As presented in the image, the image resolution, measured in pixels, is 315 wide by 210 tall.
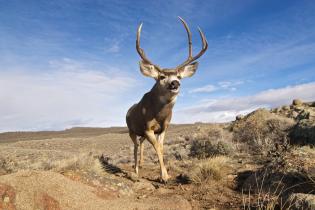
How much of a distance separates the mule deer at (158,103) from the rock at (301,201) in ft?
12.3

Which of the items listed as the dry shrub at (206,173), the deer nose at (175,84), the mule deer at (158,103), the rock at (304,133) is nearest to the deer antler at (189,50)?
the mule deer at (158,103)

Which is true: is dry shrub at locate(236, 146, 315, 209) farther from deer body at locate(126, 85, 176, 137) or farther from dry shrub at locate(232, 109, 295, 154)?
dry shrub at locate(232, 109, 295, 154)

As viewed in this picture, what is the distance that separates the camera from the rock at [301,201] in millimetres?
4840

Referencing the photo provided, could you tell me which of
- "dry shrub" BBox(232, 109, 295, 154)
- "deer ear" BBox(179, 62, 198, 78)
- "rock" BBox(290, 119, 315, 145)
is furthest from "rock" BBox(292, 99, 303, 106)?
"deer ear" BBox(179, 62, 198, 78)

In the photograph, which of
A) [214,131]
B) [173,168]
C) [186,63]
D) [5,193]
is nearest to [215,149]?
[173,168]

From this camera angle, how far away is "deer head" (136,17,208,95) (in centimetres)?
894

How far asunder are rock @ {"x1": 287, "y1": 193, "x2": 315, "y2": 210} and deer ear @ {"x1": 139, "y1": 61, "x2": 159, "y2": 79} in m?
5.29

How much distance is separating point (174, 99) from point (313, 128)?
541 cm

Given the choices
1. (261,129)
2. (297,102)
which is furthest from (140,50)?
(297,102)

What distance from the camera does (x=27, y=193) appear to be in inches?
214

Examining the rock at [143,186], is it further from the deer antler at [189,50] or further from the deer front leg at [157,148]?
the deer antler at [189,50]

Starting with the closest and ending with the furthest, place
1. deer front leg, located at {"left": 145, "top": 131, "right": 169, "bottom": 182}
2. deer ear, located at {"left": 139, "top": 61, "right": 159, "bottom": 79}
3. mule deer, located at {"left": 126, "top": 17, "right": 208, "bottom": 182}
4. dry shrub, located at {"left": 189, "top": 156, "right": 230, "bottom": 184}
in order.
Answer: dry shrub, located at {"left": 189, "top": 156, "right": 230, "bottom": 184}
deer front leg, located at {"left": 145, "top": 131, "right": 169, "bottom": 182}
mule deer, located at {"left": 126, "top": 17, "right": 208, "bottom": 182}
deer ear, located at {"left": 139, "top": 61, "right": 159, "bottom": 79}

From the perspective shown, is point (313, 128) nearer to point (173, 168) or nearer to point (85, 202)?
point (173, 168)

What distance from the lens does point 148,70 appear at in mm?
9664
